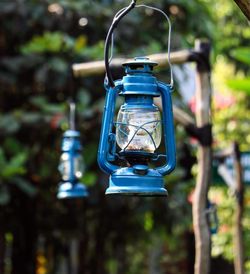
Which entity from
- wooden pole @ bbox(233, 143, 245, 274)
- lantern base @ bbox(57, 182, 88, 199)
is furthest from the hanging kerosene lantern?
wooden pole @ bbox(233, 143, 245, 274)

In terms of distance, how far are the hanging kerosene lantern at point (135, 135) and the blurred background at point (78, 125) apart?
570cm

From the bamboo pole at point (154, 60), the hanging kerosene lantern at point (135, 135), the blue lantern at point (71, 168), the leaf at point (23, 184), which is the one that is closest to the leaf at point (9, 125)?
the leaf at point (23, 184)

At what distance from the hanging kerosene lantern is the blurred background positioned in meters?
5.70

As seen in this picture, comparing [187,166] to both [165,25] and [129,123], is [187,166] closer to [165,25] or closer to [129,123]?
[165,25]

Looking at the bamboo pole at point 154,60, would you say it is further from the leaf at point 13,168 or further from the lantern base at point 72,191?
the leaf at point 13,168

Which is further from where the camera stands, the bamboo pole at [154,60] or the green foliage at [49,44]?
the green foliage at [49,44]

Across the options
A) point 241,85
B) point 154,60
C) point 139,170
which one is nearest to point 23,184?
point 154,60

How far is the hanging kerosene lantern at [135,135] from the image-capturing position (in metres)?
3.74

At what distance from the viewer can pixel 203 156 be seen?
6676 mm

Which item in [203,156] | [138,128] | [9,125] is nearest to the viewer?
[138,128]

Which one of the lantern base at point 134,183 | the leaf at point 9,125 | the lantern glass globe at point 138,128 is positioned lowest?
the lantern base at point 134,183

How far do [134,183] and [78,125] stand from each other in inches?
239

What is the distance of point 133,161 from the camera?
379 centimetres

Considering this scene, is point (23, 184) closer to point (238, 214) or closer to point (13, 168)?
point (13, 168)
